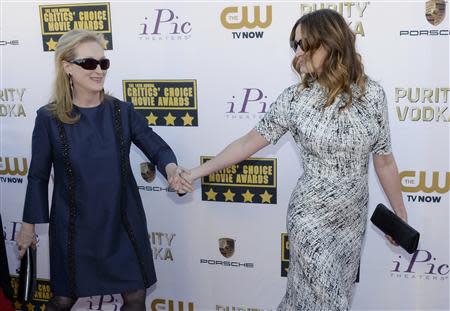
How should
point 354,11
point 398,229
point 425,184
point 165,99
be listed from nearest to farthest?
point 398,229
point 354,11
point 425,184
point 165,99

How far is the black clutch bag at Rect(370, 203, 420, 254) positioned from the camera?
6.15 ft

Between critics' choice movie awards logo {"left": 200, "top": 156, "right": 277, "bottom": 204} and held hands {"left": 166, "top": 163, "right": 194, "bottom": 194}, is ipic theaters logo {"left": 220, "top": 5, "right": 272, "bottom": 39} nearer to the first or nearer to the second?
critics' choice movie awards logo {"left": 200, "top": 156, "right": 277, "bottom": 204}

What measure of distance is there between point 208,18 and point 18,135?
1.34 meters

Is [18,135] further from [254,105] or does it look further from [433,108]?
[433,108]

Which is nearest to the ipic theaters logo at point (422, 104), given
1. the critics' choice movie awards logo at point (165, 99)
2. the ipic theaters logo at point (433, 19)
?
the ipic theaters logo at point (433, 19)

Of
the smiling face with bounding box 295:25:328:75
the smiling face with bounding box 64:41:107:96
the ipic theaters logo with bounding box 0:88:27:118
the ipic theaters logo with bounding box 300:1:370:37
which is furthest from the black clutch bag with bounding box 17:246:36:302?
the ipic theaters logo with bounding box 300:1:370:37

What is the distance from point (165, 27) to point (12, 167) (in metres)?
1.29

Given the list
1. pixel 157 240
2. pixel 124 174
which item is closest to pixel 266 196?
pixel 157 240

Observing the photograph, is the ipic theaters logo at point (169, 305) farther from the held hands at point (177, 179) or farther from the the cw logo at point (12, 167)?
the the cw logo at point (12, 167)

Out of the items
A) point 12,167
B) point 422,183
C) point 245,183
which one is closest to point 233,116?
point 245,183

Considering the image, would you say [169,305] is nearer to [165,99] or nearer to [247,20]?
[165,99]

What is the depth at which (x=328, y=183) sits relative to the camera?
1.86 m

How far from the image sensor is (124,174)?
6.82 feet

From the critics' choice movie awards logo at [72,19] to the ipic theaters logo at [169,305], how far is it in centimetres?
149
